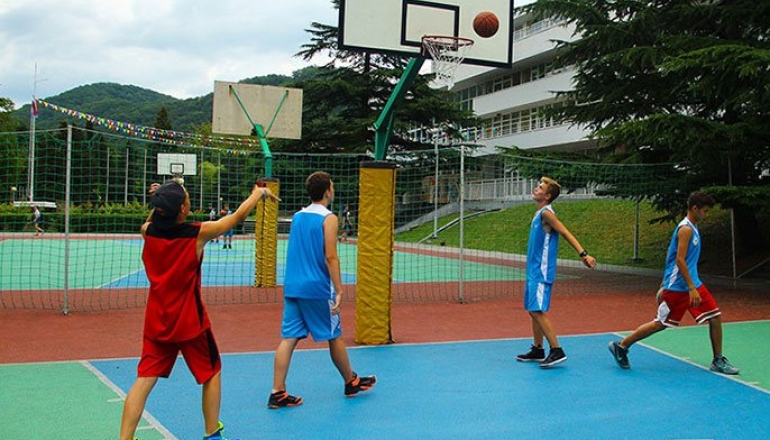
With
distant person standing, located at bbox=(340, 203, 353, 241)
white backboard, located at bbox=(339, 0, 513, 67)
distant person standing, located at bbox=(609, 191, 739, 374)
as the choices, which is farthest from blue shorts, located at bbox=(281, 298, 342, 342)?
distant person standing, located at bbox=(340, 203, 353, 241)

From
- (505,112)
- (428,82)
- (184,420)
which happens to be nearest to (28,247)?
(428,82)

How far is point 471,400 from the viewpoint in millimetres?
5691

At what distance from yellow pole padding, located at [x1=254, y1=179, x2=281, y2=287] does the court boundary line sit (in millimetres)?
7287

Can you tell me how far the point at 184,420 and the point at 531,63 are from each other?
144 feet

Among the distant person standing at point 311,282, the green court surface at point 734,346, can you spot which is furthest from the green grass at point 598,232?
the distant person standing at point 311,282

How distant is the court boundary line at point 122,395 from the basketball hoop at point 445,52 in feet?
21.0

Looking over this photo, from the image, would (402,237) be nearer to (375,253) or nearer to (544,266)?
(375,253)

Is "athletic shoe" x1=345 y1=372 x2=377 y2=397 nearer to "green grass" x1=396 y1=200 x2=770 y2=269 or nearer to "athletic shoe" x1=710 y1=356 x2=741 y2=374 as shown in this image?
"athletic shoe" x1=710 y1=356 x2=741 y2=374

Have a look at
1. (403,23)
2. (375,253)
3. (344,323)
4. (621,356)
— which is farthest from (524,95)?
(621,356)

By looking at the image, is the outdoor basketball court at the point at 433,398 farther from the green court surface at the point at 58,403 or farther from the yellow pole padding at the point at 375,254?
the yellow pole padding at the point at 375,254

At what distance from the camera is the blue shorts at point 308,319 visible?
552cm

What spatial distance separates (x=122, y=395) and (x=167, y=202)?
2486mm

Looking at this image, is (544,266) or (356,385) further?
(544,266)

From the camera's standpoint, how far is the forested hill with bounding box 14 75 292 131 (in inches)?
3234
